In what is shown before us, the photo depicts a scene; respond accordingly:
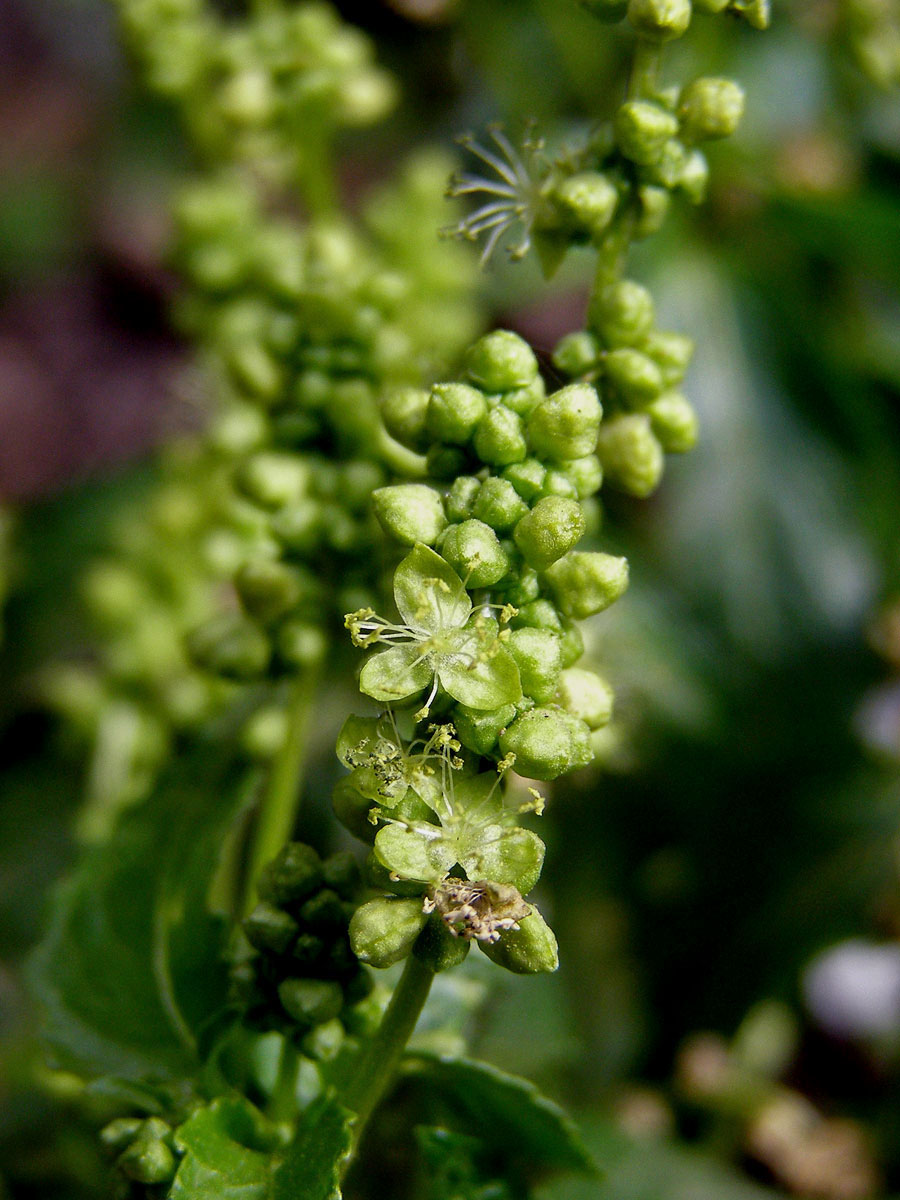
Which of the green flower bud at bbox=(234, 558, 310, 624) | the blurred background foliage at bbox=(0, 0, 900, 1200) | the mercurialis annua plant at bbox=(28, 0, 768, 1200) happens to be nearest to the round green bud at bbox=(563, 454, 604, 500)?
the mercurialis annua plant at bbox=(28, 0, 768, 1200)

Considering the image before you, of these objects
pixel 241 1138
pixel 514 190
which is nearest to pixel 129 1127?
pixel 241 1138

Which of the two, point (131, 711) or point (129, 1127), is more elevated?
point (131, 711)

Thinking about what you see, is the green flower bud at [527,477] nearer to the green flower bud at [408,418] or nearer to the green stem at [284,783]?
the green flower bud at [408,418]

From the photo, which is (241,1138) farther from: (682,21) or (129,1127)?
(682,21)

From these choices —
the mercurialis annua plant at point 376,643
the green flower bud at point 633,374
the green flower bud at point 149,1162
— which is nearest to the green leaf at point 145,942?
the mercurialis annua plant at point 376,643

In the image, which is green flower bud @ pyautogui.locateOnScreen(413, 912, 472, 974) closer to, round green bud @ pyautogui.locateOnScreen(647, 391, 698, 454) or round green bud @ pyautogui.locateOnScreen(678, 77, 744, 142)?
round green bud @ pyautogui.locateOnScreen(647, 391, 698, 454)

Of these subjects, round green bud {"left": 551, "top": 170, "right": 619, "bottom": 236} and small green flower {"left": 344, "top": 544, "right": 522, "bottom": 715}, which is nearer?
small green flower {"left": 344, "top": 544, "right": 522, "bottom": 715}
